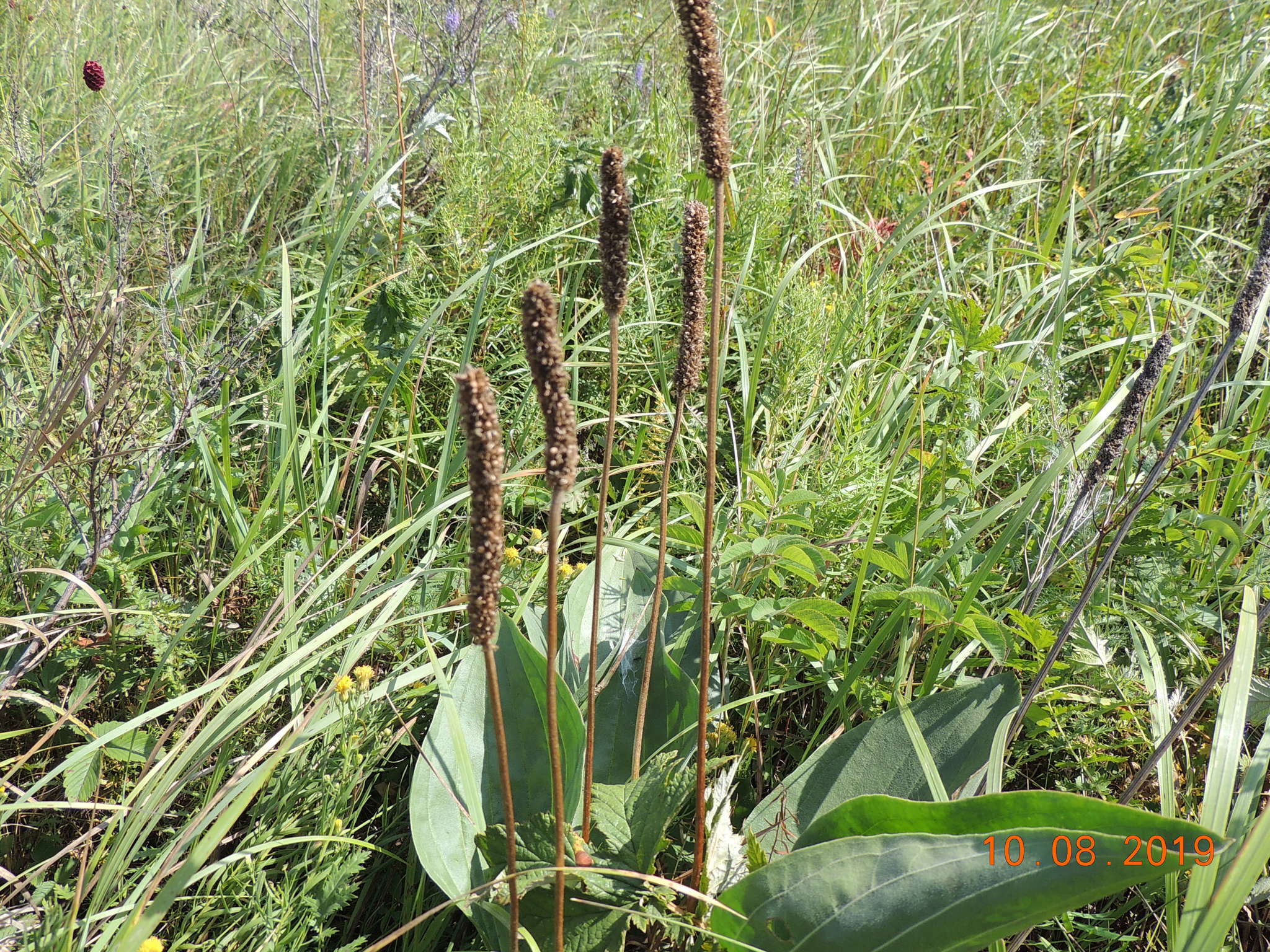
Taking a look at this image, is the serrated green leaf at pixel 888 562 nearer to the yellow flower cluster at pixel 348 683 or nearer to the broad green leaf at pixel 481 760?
the broad green leaf at pixel 481 760

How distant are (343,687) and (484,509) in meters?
0.84

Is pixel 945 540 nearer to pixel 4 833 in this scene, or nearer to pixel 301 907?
pixel 301 907

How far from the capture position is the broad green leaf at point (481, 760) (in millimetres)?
1481

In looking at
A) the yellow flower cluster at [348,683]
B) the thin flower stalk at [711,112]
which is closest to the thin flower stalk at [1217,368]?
the thin flower stalk at [711,112]

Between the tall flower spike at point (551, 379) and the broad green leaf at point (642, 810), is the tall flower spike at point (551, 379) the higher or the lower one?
the higher one

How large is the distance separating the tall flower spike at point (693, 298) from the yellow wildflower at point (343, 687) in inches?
29.6

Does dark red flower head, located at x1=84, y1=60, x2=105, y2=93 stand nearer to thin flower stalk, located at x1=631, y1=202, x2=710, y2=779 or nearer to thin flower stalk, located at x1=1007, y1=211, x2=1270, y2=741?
thin flower stalk, located at x1=631, y1=202, x2=710, y2=779

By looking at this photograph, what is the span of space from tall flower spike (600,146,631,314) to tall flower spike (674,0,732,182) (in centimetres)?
11

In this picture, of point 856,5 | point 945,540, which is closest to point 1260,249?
point 945,540

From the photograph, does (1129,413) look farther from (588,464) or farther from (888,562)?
(588,464)

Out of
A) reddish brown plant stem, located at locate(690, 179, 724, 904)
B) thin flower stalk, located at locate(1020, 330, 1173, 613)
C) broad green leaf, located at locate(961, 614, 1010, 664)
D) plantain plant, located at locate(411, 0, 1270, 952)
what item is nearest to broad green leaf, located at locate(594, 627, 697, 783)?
plantain plant, located at locate(411, 0, 1270, 952)

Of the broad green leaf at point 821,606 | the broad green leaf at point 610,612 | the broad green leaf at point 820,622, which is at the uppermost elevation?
the broad green leaf at point 821,606

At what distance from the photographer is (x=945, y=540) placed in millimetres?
1936

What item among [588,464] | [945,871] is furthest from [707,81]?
[588,464]
